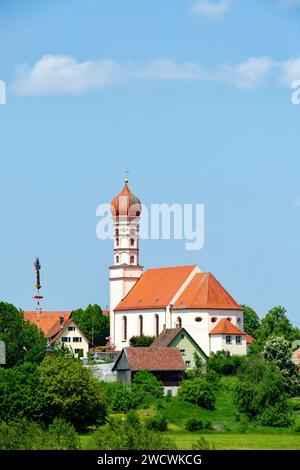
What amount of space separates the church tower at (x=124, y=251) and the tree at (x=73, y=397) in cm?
3547

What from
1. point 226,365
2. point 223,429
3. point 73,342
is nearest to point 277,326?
point 73,342

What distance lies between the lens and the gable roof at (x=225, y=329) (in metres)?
97.6

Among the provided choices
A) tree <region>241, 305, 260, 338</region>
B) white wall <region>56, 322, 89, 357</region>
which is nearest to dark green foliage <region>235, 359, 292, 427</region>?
white wall <region>56, 322, 89, 357</region>

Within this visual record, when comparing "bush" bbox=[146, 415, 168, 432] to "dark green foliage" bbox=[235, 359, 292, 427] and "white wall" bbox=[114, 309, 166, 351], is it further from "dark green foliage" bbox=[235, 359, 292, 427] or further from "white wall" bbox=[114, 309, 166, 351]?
"white wall" bbox=[114, 309, 166, 351]

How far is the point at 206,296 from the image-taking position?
100000 millimetres

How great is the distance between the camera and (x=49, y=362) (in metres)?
77.8

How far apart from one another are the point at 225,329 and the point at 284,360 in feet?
34.5

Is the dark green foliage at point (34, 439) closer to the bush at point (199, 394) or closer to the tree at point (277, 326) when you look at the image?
the bush at point (199, 394)

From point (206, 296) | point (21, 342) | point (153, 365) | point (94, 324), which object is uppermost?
point (206, 296)

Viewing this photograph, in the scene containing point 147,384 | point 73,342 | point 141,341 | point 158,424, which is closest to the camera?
point 158,424

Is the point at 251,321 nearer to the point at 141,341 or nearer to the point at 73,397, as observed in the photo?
the point at 141,341

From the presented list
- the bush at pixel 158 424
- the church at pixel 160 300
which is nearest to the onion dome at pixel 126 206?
the church at pixel 160 300
